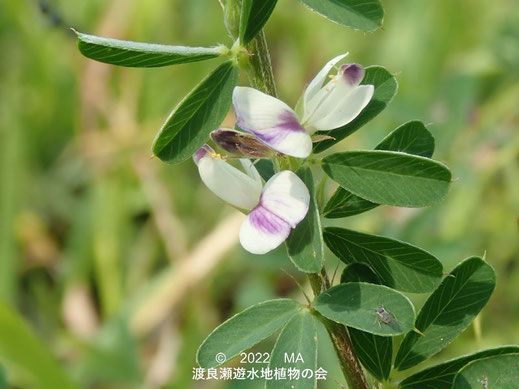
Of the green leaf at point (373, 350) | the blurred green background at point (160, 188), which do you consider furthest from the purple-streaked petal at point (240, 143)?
the blurred green background at point (160, 188)

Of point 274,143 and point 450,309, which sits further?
point 450,309

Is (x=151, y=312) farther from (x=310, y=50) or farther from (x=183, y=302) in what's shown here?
(x=310, y=50)

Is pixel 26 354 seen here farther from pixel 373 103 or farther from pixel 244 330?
pixel 373 103

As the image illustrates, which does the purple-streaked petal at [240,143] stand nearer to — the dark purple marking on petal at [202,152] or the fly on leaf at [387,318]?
the dark purple marking on petal at [202,152]

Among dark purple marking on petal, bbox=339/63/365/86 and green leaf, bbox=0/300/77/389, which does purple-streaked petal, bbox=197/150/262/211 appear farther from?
green leaf, bbox=0/300/77/389

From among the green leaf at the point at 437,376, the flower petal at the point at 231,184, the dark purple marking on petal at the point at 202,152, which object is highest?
the dark purple marking on petal at the point at 202,152

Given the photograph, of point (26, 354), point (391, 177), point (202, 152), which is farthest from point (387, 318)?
point (26, 354)

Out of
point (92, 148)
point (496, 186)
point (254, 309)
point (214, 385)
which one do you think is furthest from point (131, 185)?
point (254, 309)
